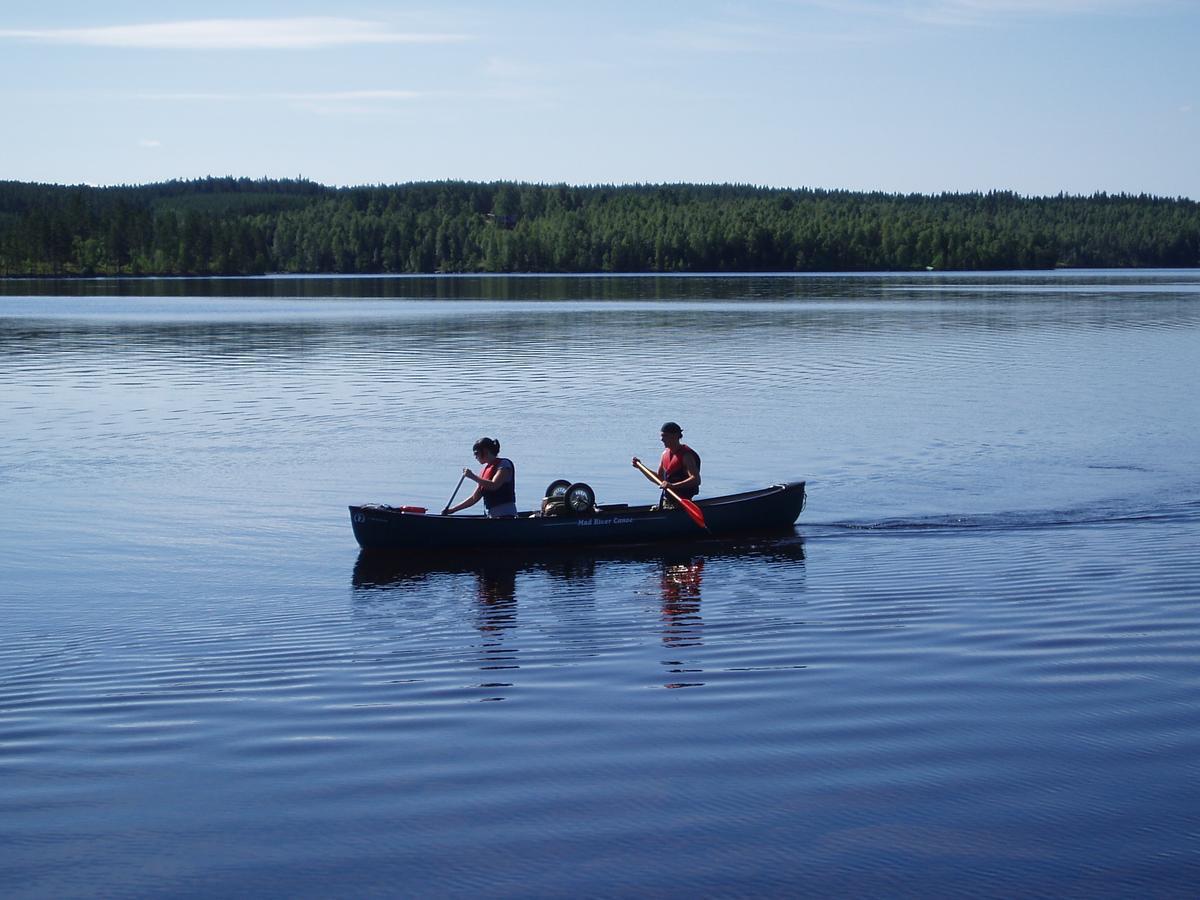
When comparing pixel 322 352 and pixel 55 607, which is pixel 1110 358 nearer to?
pixel 322 352

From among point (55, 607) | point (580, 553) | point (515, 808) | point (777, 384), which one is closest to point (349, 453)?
point (580, 553)

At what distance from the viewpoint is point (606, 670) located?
13.6m

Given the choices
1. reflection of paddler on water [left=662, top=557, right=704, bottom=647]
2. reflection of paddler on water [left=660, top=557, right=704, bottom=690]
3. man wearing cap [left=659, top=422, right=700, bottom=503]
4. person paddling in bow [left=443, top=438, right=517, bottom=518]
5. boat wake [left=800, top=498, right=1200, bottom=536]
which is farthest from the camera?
boat wake [left=800, top=498, right=1200, bottom=536]

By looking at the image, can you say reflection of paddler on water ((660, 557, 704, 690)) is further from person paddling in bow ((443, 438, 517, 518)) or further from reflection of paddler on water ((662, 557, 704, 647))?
person paddling in bow ((443, 438, 517, 518))

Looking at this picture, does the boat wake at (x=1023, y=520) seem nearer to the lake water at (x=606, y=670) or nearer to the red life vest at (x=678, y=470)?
the lake water at (x=606, y=670)

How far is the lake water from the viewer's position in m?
9.29

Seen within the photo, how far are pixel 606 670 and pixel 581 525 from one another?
23.6ft

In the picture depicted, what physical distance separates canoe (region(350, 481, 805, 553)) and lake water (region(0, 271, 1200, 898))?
0.43m

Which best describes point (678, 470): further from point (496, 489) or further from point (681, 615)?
point (681, 615)

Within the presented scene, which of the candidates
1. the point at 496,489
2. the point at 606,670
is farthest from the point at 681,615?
the point at 496,489

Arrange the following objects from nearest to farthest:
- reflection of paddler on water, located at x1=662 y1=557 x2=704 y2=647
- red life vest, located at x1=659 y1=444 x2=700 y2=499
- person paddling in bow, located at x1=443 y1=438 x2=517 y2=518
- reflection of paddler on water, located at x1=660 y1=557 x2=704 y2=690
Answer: reflection of paddler on water, located at x1=660 y1=557 x2=704 y2=690, reflection of paddler on water, located at x1=662 y1=557 x2=704 y2=647, person paddling in bow, located at x1=443 y1=438 x2=517 y2=518, red life vest, located at x1=659 y1=444 x2=700 y2=499

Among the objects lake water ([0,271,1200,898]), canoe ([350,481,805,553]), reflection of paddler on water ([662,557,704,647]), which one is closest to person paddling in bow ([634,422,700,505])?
canoe ([350,481,805,553])

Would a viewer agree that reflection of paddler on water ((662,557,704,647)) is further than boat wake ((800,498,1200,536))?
No

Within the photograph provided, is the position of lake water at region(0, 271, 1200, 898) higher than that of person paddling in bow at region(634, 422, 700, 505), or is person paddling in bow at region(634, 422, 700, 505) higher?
person paddling in bow at region(634, 422, 700, 505)
